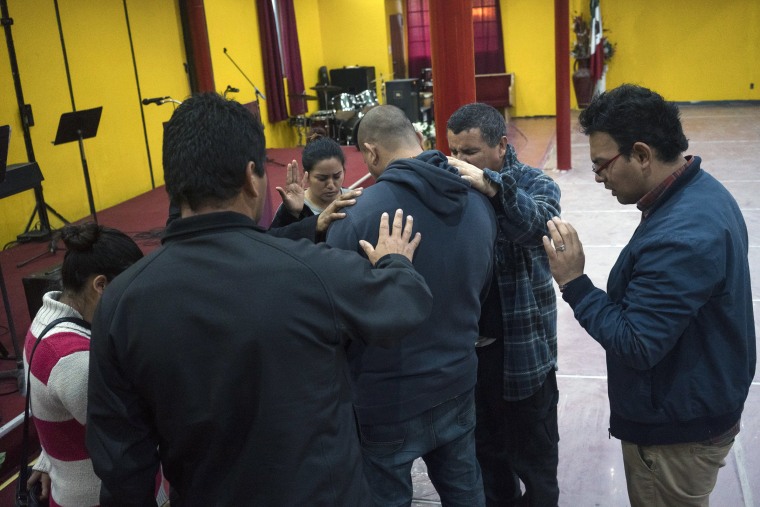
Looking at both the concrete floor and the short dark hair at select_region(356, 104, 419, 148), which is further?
the concrete floor

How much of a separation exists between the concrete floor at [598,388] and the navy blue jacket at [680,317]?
118 cm

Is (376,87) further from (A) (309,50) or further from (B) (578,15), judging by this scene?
(B) (578,15)

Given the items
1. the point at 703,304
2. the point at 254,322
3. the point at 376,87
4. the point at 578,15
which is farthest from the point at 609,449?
the point at 578,15

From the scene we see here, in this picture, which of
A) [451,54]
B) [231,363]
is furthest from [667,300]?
[451,54]

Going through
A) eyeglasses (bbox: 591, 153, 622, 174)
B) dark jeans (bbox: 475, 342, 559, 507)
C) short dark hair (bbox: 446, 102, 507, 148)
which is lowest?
dark jeans (bbox: 475, 342, 559, 507)

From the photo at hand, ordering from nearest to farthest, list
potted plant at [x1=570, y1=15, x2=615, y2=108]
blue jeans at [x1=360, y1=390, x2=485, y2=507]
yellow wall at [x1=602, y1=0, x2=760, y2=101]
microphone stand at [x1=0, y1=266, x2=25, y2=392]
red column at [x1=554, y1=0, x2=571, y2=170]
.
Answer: blue jeans at [x1=360, y1=390, x2=485, y2=507]
microphone stand at [x1=0, y1=266, x2=25, y2=392]
red column at [x1=554, y1=0, x2=571, y2=170]
potted plant at [x1=570, y1=15, x2=615, y2=108]
yellow wall at [x1=602, y1=0, x2=760, y2=101]

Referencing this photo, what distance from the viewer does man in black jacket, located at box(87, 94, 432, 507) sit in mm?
1207

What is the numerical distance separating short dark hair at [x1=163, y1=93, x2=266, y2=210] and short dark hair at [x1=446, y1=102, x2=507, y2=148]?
50.5 inches

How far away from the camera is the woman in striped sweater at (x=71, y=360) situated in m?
1.62

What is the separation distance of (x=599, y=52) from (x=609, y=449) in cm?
1163

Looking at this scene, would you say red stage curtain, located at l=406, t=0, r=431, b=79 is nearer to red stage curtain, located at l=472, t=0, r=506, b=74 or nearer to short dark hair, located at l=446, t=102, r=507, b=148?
red stage curtain, located at l=472, t=0, r=506, b=74

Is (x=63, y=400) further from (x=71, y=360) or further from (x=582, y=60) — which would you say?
(x=582, y=60)

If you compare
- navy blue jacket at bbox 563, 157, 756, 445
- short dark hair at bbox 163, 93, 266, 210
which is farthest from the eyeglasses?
short dark hair at bbox 163, 93, 266, 210

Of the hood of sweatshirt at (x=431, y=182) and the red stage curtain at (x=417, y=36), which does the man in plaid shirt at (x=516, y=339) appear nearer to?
the hood of sweatshirt at (x=431, y=182)
